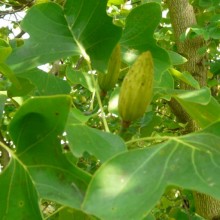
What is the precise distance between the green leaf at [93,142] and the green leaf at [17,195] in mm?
81

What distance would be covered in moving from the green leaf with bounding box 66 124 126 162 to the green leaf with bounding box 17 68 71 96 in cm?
30

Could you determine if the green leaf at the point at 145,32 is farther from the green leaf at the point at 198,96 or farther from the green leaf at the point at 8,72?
the green leaf at the point at 8,72

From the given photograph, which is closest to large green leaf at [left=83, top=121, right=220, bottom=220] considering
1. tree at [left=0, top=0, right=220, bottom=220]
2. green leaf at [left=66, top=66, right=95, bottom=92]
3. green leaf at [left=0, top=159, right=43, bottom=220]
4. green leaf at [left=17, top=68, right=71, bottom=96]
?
tree at [left=0, top=0, right=220, bottom=220]

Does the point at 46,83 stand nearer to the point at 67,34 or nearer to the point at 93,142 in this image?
the point at 67,34

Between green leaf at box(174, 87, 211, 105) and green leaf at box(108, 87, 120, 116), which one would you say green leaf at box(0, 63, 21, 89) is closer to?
green leaf at box(108, 87, 120, 116)

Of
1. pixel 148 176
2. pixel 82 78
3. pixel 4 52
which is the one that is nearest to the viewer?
pixel 148 176

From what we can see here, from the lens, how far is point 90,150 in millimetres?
735

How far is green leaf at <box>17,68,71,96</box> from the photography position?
106 centimetres

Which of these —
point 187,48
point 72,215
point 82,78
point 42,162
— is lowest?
point 187,48

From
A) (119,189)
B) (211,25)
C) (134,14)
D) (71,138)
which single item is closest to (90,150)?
(71,138)

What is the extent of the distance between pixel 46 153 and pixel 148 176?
170mm

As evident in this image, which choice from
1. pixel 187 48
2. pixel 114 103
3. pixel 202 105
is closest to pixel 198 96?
pixel 202 105

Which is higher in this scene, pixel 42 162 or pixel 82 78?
pixel 42 162

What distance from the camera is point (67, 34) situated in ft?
3.32
